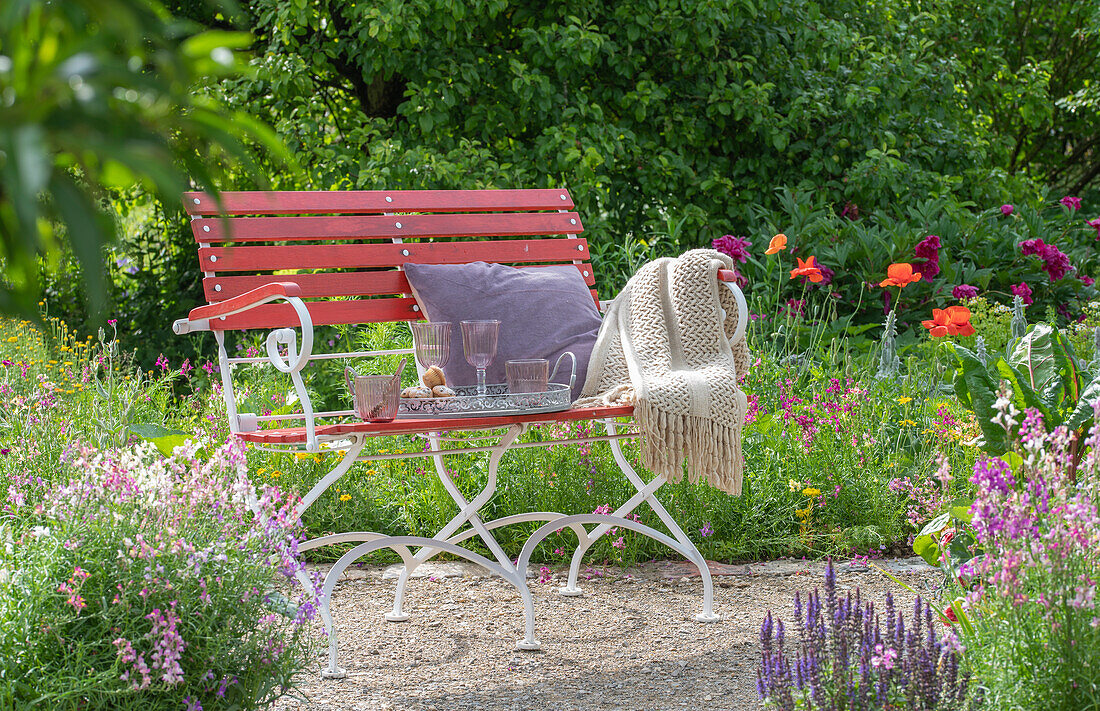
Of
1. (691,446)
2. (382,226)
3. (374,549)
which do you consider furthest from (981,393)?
(382,226)

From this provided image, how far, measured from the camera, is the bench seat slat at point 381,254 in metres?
2.89

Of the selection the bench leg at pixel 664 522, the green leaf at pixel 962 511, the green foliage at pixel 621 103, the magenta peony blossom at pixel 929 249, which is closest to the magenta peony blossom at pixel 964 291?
the magenta peony blossom at pixel 929 249

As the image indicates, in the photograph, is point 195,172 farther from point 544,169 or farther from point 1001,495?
point 544,169

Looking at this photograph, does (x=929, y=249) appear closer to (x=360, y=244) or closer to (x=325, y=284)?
(x=360, y=244)

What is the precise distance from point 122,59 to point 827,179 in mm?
6032

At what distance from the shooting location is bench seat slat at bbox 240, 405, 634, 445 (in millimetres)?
2344

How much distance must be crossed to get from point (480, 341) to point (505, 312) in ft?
1.25

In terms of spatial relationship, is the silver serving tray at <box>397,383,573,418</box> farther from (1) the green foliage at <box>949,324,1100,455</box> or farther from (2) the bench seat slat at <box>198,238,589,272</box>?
(1) the green foliage at <box>949,324,1100,455</box>

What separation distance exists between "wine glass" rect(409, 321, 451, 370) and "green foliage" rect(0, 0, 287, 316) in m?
1.95

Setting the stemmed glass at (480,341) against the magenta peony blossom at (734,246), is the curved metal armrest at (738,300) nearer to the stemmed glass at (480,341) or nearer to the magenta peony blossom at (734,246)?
the stemmed glass at (480,341)

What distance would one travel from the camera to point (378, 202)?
3.20 meters

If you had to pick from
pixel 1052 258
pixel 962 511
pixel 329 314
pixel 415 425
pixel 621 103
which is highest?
pixel 621 103

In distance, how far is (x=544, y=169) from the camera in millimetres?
5691

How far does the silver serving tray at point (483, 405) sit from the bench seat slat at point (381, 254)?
0.60 metres
